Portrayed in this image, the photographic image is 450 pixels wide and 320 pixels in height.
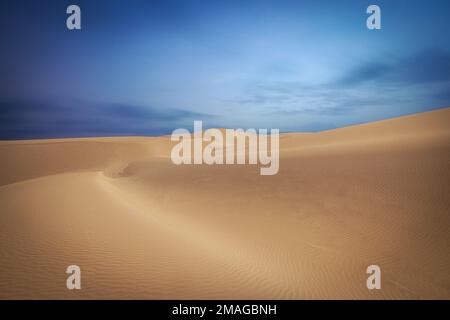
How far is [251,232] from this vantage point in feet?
31.6

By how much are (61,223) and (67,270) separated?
298 cm

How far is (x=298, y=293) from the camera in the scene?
6.11 meters

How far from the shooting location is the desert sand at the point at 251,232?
5.93m

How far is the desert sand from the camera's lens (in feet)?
19.4

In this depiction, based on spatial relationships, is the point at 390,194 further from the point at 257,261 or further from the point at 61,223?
the point at 61,223

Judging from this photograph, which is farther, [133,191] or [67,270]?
[133,191]
